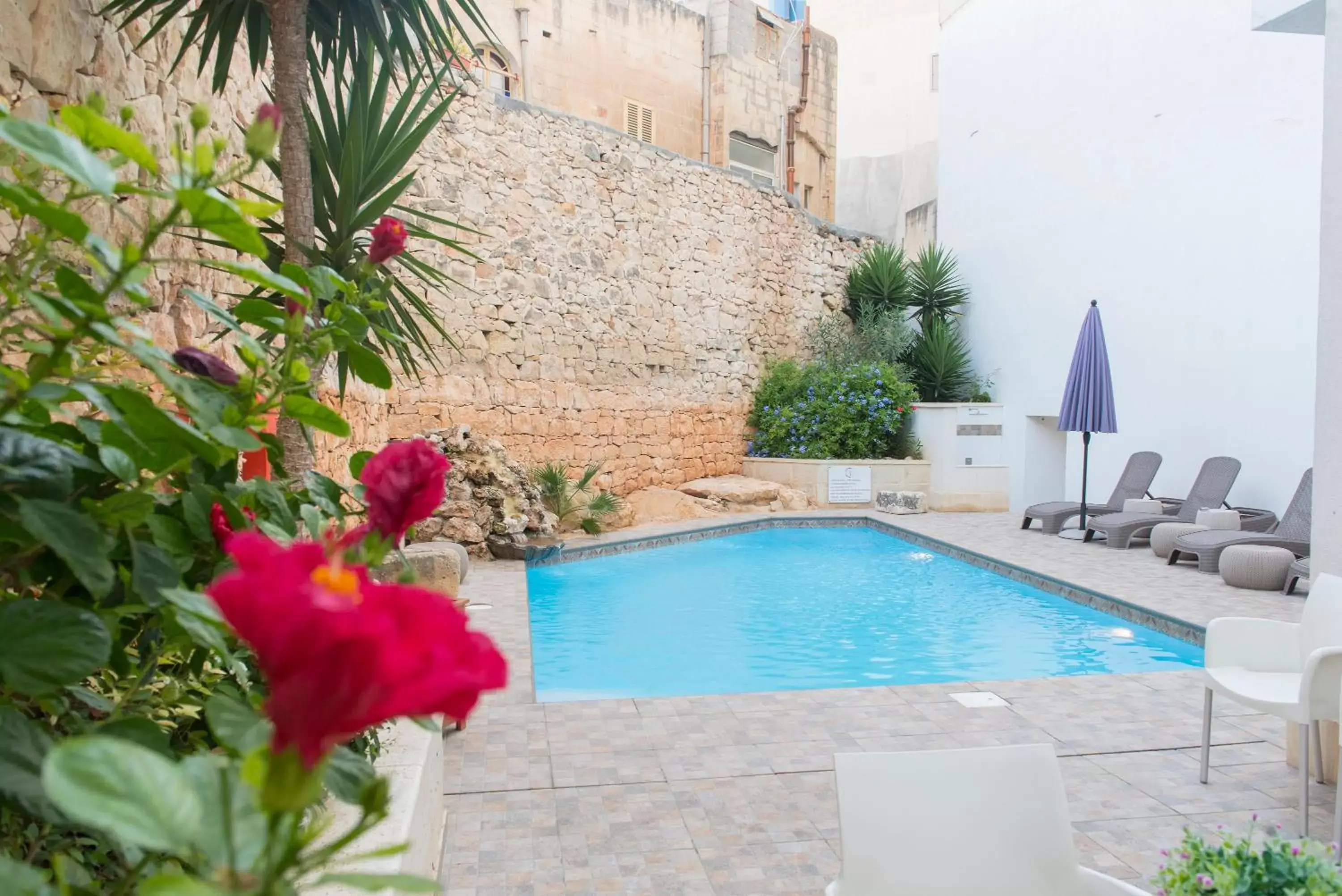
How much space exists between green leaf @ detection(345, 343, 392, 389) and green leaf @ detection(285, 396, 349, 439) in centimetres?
11

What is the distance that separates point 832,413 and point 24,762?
1262 cm

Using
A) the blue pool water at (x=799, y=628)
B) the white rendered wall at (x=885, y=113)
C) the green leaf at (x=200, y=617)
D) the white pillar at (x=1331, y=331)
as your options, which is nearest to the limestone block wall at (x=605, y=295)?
the blue pool water at (x=799, y=628)

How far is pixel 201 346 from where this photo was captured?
3826 millimetres

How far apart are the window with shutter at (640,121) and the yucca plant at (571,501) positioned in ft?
26.7

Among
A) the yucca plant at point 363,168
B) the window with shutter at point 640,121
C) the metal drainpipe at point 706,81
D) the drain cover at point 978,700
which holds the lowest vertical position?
the drain cover at point 978,700

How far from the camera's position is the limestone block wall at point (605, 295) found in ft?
34.3

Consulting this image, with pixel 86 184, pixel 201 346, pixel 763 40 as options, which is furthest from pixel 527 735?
pixel 763 40

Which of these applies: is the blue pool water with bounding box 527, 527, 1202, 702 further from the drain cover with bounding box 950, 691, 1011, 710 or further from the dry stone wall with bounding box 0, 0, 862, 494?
the dry stone wall with bounding box 0, 0, 862, 494

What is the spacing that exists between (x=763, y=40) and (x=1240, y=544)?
1410 cm

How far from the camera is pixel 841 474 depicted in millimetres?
12648

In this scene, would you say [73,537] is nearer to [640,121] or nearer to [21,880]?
[21,880]

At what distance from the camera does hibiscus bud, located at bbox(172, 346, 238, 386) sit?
0.94m

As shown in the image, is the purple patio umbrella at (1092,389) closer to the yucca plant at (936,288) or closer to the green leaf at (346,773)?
the yucca plant at (936,288)

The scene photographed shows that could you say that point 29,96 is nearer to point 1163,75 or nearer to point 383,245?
point 383,245
